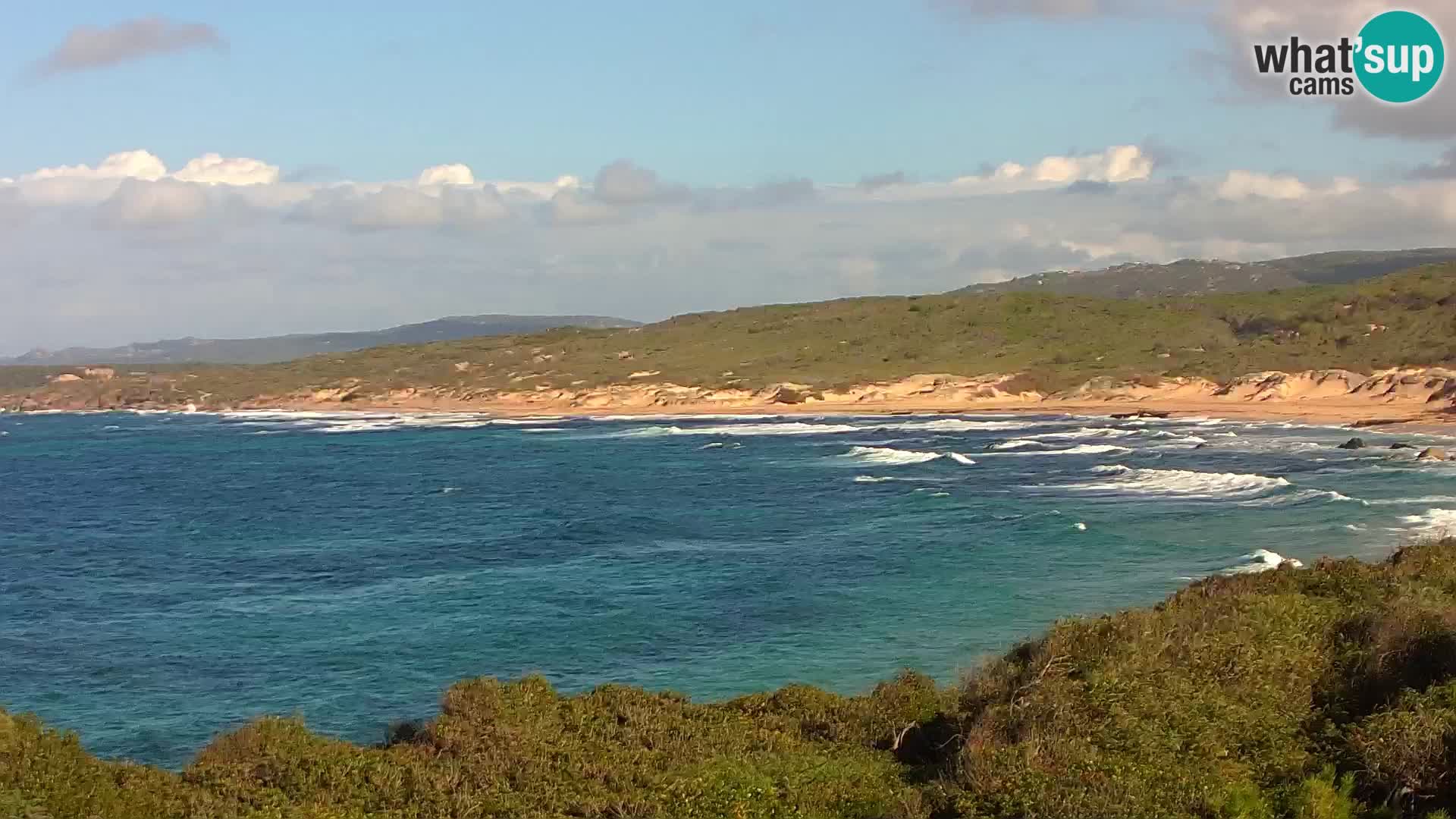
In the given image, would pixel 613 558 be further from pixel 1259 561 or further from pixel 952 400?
pixel 952 400

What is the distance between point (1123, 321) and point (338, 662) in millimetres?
125544

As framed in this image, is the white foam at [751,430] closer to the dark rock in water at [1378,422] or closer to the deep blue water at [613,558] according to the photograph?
the deep blue water at [613,558]

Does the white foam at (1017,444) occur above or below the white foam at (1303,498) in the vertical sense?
above

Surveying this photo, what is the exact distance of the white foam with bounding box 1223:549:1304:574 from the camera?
32.7m

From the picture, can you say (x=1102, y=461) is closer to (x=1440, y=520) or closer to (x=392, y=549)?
(x=1440, y=520)

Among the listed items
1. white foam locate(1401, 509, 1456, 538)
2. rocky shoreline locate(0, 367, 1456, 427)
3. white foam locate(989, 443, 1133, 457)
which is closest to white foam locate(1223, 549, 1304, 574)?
white foam locate(1401, 509, 1456, 538)

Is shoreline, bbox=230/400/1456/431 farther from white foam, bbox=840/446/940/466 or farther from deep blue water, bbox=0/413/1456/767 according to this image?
white foam, bbox=840/446/940/466

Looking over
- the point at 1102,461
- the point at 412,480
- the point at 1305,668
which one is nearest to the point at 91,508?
the point at 412,480

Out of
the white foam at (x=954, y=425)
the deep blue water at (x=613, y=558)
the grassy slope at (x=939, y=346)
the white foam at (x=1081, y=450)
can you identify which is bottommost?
the deep blue water at (x=613, y=558)

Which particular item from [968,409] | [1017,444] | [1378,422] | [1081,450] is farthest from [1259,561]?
[968,409]

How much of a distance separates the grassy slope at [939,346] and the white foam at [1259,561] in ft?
211

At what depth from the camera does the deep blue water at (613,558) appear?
27469 millimetres

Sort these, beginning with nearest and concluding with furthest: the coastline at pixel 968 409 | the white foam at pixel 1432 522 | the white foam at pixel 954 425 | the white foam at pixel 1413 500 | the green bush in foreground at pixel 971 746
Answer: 1. the green bush in foreground at pixel 971 746
2. the white foam at pixel 1432 522
3. the white foam at pixel 1413 500
4. the coastline at pixel 968 409
5. the white foam at pixel 954 425

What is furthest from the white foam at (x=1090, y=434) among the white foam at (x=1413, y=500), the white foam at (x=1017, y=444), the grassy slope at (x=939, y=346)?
the white foam at (x=1413, y=500)
